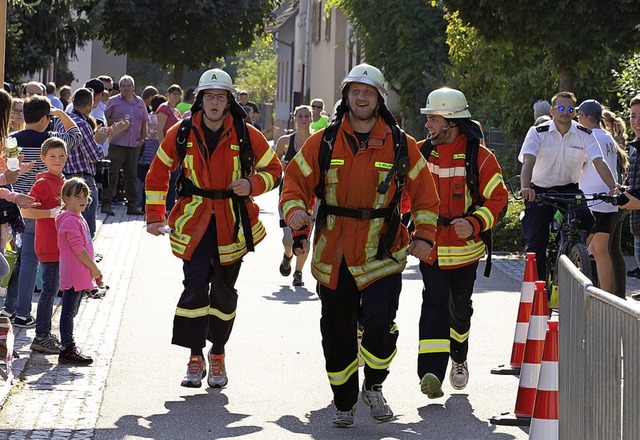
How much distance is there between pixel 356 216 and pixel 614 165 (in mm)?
5738

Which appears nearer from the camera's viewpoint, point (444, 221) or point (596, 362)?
point (596, 362)

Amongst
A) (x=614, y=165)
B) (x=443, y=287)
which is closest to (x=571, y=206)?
(x=614, y=165)

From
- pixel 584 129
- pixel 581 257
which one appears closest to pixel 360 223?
pixel 581 257

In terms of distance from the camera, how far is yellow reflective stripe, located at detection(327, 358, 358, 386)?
7.62 m

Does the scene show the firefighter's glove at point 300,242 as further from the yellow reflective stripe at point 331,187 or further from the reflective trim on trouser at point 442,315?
the reflective trim on trouser at point 442,315

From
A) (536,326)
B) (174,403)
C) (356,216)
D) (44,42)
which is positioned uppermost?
(44,42)

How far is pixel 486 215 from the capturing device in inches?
322

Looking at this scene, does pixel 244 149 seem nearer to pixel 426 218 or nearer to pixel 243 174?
pixel 243 174

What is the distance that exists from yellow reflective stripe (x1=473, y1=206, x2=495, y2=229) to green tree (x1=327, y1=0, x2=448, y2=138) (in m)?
25.9

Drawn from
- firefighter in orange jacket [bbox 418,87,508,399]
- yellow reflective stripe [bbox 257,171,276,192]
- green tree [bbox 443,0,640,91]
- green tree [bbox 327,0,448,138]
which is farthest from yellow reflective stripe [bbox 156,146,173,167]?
green tree [bbox 327,0,448,138]

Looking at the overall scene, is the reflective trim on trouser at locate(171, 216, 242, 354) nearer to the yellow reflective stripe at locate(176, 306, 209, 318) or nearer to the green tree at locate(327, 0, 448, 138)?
the yellow reflective stripe at locate(176, 306, 209, 318)

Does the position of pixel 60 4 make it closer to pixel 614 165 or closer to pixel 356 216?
pixel 614 165

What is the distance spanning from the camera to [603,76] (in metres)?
23.1

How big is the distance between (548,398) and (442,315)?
86.3 inches
